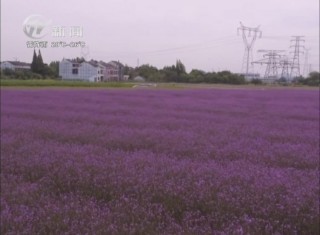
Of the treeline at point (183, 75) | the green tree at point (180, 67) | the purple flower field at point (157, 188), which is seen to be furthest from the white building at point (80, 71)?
the purple flower field at point (157, 188)

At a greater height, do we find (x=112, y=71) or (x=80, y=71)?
(x=112, y=71)

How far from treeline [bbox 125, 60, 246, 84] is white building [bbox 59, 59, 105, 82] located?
2325 centimetres

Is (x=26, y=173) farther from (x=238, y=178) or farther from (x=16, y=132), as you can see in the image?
(x=16, y=132)

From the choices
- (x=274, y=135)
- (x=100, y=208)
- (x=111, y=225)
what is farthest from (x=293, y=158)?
(x=111, y=225)

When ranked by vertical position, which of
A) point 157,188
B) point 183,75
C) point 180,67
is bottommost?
point 157,188

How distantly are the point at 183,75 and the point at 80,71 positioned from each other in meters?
32.7

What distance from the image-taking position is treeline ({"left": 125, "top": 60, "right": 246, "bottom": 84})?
69625 millimetres

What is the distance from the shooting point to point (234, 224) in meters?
3.23

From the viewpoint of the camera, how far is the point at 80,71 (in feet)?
134

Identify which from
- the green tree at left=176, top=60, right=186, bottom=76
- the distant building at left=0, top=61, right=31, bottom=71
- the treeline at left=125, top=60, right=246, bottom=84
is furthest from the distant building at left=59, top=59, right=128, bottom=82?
the green tree at left=176, top=60, right=186, bottom=76

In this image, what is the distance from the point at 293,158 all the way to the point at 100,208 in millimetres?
3353

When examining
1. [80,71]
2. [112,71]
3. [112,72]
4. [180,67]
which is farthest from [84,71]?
[180,67]

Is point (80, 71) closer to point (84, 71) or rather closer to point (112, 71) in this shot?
point (84, 71)

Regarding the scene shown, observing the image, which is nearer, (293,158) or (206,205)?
(206,205)
